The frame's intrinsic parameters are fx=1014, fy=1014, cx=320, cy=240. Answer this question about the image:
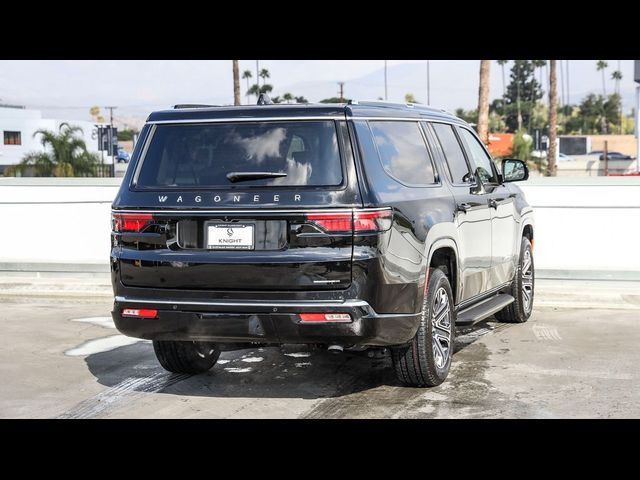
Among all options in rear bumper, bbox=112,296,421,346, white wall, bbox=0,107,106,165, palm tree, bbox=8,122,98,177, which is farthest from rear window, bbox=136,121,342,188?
white wall, bbox=0,107,106,165

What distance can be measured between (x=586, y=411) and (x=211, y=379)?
282cm

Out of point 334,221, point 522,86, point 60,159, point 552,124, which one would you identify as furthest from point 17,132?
point 522,86

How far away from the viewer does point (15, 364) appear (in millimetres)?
8352

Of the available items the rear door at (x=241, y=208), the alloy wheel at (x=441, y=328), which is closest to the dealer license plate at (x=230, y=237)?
the rear door at (x=241, y=208)

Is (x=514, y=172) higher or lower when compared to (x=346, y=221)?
higher

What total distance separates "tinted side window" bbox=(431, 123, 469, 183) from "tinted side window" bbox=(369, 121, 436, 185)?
1.40 feet

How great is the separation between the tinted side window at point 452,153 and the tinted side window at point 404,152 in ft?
1.40

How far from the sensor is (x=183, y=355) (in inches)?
305

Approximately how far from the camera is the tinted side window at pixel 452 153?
801cm

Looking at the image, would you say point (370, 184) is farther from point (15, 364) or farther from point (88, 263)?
point (88, 263)

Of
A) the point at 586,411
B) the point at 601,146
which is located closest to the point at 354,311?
the point at 586,411

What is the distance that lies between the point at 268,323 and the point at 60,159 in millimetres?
40036

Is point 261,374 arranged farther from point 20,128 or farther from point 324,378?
point 20,128

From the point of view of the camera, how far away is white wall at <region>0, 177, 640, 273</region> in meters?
13.6
